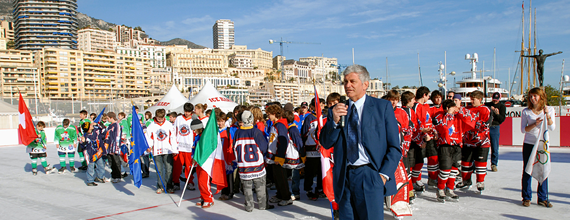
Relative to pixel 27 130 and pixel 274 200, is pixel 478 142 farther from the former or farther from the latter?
pixel 27 130

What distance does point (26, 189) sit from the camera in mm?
8078

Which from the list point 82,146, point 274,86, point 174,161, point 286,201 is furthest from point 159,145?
point 274,86

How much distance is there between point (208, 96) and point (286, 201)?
43.3 ft

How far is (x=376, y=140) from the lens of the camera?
290cm

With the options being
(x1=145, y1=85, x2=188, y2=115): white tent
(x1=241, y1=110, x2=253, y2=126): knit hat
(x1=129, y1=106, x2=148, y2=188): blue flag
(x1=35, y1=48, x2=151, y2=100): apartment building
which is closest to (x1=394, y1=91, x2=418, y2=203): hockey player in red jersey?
(x1=241, y1=110, x2=253, y2=126): knit hat

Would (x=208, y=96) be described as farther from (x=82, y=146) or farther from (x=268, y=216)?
(x=268, y=216)

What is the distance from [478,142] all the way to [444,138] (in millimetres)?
804

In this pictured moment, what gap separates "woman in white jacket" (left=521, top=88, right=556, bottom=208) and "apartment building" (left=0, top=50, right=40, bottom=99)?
117 m

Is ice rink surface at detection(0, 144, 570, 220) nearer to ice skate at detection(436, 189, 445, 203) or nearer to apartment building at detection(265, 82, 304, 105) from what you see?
ice skate at detection(436, 189, 445, 203)

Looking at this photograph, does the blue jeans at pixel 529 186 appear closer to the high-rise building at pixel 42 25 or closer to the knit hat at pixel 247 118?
the knit hat at pixel 247 118

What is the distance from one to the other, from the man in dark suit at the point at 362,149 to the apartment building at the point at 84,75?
119021mm

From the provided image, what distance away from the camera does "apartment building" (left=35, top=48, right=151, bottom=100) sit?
114312 mm

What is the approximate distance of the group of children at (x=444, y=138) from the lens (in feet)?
19.3

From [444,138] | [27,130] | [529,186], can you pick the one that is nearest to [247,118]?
[444,138]
